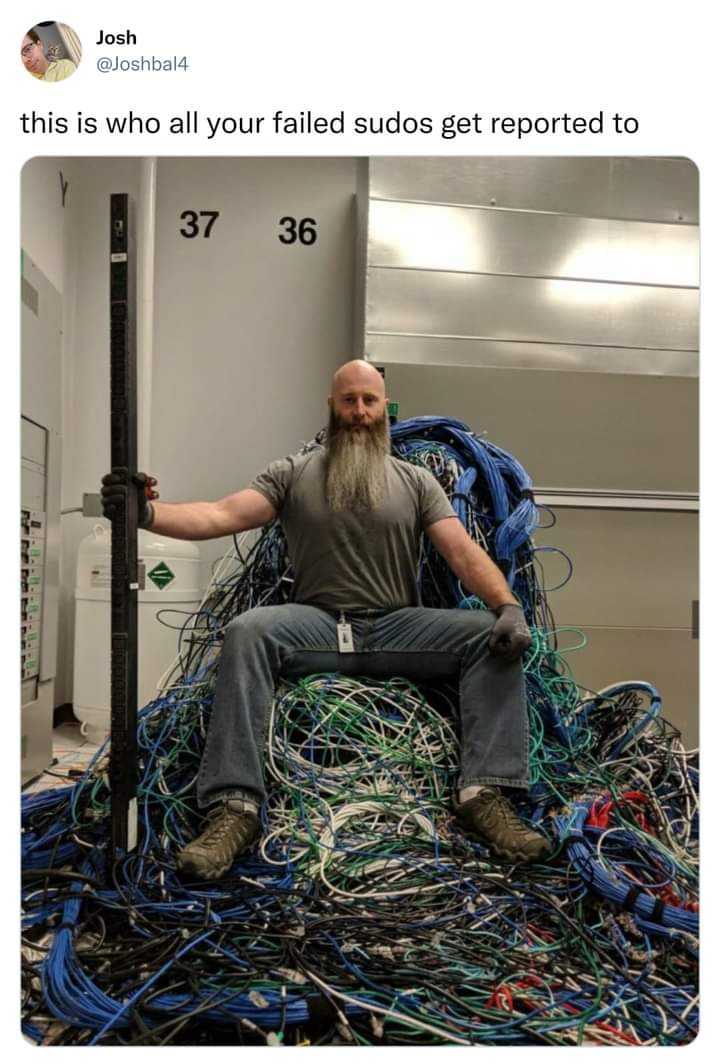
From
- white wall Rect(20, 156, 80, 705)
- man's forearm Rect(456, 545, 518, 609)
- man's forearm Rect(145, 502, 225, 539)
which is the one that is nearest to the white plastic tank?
white wall Rect(20, 156, 80, 705)

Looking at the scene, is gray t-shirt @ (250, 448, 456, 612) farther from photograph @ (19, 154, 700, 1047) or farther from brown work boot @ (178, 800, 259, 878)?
brown work boot @ (178, 800, 259, 878)

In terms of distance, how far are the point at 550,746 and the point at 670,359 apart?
6.92ft

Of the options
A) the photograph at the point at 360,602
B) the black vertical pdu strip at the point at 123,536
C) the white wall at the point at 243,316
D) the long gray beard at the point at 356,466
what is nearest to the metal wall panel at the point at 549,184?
the photograph at the point at 360,602

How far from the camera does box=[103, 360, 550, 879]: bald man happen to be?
1377 mm

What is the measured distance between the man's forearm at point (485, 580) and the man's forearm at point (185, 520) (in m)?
0.63

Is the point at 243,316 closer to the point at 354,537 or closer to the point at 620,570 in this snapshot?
the point at 354,537

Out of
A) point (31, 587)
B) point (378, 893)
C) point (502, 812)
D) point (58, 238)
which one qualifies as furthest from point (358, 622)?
point (58, 238)

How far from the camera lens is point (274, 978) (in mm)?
991

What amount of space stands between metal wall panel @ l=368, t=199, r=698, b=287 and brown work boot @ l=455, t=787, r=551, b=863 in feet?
7.49

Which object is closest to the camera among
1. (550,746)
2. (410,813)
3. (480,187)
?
(410,813)

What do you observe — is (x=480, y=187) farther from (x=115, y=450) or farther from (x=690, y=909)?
(x=690, y=909)

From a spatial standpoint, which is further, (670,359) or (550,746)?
(670,359)

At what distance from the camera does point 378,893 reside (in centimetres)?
122
